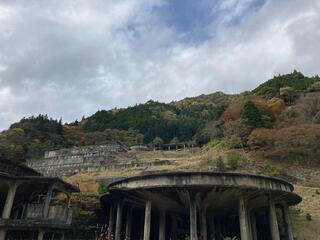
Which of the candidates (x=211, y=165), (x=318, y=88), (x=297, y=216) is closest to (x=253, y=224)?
(x=297, y=216)

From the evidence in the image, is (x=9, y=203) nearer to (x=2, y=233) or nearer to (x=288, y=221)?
(x=2, y=233)

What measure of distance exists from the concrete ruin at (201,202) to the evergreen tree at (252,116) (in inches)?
914

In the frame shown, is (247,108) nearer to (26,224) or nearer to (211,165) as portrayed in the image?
(211,165)

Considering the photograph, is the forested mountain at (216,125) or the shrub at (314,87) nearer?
the forested mountain at (216,125)

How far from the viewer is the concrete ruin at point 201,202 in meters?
17.5

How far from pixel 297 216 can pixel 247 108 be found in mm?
26621

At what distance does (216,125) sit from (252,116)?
10.3 meters

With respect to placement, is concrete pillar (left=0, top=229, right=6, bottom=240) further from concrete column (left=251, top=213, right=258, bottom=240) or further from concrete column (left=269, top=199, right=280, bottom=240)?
concrete column (left=251, top=213, right=258, bottom=240)

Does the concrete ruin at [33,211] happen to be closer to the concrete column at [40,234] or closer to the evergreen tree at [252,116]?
the concrete column at [40,234]

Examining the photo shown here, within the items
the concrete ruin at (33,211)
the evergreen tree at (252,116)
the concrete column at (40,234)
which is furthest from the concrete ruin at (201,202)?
the evergreen tree at (252,116)

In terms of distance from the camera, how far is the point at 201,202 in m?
20.3

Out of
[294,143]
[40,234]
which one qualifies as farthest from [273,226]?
[294,143]

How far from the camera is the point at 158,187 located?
1769 centimetres

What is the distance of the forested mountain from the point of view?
43750 mm
